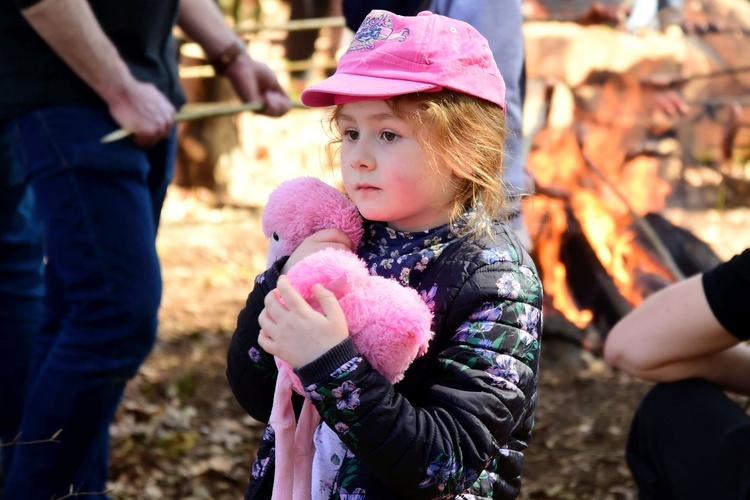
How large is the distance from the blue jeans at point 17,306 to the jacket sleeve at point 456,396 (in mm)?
1775

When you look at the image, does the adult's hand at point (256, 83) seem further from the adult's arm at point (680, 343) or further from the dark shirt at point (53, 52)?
the adult's arm at point (680, 343)

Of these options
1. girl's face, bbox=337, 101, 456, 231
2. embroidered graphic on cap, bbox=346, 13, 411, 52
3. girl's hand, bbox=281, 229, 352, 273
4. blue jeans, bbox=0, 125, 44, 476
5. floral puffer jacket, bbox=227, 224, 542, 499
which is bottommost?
blue jeans, bbox=0, 125, 44, 476

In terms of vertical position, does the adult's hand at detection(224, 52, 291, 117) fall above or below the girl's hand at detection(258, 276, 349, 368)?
below

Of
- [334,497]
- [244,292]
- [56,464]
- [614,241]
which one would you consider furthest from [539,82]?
[334,497]

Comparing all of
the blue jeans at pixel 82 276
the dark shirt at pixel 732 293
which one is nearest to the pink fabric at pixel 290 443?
the blue jeans at pixel 82 276

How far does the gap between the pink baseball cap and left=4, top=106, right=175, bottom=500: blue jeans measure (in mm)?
1046

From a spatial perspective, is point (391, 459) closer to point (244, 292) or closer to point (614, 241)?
point (614, 241)

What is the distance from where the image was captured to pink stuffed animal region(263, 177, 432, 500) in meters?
1.56

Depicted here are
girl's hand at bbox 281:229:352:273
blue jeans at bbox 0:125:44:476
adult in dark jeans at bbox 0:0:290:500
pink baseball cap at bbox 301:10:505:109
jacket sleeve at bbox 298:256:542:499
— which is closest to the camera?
jacket sleeve at bbox 298:256:542:499

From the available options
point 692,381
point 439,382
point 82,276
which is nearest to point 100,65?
point 82,276

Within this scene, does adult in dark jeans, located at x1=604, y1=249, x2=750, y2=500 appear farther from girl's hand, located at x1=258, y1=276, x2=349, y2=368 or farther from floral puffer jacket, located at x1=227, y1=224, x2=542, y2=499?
girl's hand, located at x1=258, y1=276, x2=349, y2=368

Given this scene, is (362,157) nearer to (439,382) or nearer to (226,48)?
(439,382)

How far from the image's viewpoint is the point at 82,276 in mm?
2592

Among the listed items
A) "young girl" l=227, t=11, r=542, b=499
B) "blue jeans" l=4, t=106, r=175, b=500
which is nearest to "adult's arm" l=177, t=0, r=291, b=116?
"blue jeans" l=4, t=106, r=175, b=500
